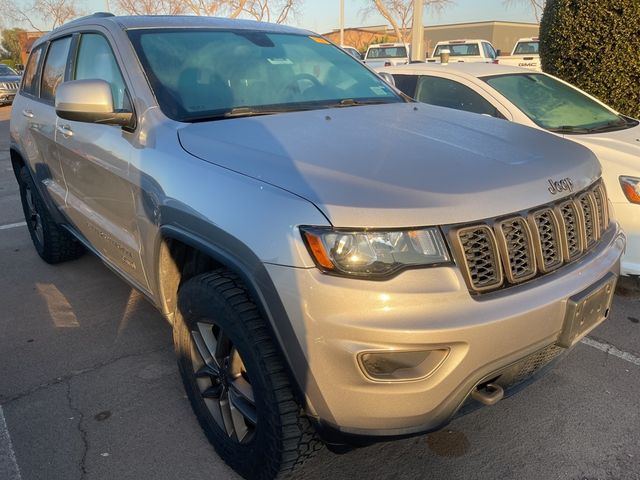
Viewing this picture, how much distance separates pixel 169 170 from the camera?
7.77 feet

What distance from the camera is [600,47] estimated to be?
6398mm

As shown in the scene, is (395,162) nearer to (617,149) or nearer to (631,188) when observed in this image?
(631,188)

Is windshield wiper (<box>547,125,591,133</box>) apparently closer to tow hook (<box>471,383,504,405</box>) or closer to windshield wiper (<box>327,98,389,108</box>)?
windshield wiper (<box>327,98,389,108</box>)

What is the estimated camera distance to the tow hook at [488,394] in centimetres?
195

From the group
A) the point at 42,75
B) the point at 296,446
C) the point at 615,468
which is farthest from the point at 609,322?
the point at 42,75

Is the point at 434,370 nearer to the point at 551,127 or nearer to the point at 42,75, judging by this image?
the point at 551,127

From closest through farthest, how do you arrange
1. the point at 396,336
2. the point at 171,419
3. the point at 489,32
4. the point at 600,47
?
the point at 396,336
the point at 171,419
the point at 600,47
the point at 489,32

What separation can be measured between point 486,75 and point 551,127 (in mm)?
891

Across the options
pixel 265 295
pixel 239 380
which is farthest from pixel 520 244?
pixel 239 380

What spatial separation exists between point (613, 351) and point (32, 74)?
15.3ft

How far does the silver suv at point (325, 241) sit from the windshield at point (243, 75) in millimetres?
15

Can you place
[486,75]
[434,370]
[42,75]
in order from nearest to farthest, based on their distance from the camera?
[434,370], [42,75], [486,75]

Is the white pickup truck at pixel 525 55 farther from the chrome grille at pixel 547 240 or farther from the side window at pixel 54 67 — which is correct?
the chrome grille at pixel 547 240

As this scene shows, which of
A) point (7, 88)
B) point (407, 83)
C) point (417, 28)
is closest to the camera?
point (407, 83)
